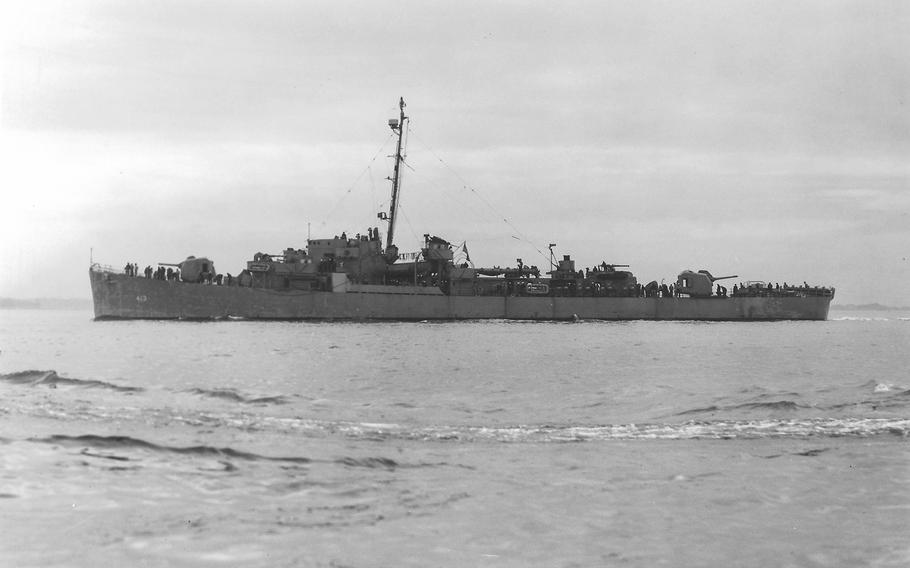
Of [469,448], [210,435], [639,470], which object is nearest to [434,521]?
[639,470]

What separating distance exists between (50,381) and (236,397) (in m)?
4.66

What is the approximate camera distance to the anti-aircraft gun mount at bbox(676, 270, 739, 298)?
7000 cm

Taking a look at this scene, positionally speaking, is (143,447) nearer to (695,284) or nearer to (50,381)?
(50,381)

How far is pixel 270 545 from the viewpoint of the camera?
5906 millimetres

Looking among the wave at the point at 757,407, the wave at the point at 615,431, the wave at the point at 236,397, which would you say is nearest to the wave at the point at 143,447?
the wave at the point at 615,431

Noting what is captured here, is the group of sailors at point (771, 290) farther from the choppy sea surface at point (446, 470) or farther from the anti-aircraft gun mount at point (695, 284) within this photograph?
the choppy sea surface at point (446, 470)

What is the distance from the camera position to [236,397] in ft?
50.6

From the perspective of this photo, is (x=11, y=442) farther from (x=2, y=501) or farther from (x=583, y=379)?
(x=583, y=379)

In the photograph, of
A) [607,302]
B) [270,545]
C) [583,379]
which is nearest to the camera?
[270,545]

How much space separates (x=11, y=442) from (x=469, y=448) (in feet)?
18.0

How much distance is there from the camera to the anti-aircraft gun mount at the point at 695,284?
70.0m

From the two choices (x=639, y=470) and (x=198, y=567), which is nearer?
(x=198, y=567)

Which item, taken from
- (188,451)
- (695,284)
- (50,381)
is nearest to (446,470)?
(188,451)

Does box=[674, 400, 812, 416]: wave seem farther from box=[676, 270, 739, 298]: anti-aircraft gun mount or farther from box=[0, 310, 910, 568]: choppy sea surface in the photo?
box=[676, 270, 739, 298]: anti-aircraft gun mount
